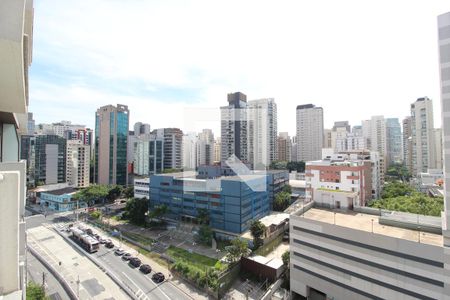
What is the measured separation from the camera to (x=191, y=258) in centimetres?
1441

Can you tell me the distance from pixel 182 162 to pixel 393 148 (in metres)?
46.8

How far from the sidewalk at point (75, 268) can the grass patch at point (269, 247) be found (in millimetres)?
7942

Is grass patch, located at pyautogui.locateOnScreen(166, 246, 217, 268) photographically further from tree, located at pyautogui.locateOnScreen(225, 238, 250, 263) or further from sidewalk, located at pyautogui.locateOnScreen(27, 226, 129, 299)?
sidewalk, located at pyautogui.locateOnScreen(27, 226, 129, 299)

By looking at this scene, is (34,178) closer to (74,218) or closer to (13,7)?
(74,218)

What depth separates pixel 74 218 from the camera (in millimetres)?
23312

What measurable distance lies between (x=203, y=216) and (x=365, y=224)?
11.6 meters

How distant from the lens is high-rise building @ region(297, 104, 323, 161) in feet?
163

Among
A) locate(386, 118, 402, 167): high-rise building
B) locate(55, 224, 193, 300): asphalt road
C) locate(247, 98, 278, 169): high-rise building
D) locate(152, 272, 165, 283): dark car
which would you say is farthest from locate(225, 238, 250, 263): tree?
locate(386, 118, 402, 167): high-rise building

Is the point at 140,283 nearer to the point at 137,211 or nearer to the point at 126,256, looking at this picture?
the point at 126,256

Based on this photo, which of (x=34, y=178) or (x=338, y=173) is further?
(x=34, y=178)

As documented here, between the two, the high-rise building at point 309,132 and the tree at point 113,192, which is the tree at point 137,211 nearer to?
the tree at point 113,192

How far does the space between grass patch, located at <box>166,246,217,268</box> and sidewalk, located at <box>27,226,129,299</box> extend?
12.7 feet

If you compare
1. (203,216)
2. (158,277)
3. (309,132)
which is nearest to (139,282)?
(158,277)

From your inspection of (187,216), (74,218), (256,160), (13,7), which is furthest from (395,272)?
(256,160)
